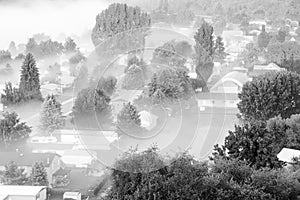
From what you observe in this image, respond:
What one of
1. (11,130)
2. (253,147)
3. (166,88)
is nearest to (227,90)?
(166,88)

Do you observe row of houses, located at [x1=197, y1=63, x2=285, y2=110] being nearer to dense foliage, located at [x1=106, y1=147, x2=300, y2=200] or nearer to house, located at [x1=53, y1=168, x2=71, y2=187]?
house, located at [x1=53, y1=168, x2=71, y2=187]

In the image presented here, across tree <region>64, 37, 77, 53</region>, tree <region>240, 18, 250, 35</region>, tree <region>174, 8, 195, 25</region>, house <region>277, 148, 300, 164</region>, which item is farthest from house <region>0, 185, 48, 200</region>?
tree <region>174, 8, 195, 25</region>

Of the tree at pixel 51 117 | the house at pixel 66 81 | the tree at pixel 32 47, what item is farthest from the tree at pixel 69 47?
the tree at pixel 51 117

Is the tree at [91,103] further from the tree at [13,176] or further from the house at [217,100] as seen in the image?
the house at [217,100]

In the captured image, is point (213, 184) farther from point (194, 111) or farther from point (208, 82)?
point (208, 82)

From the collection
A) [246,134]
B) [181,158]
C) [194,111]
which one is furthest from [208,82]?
[181,158]

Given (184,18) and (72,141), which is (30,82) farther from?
(184,18)
